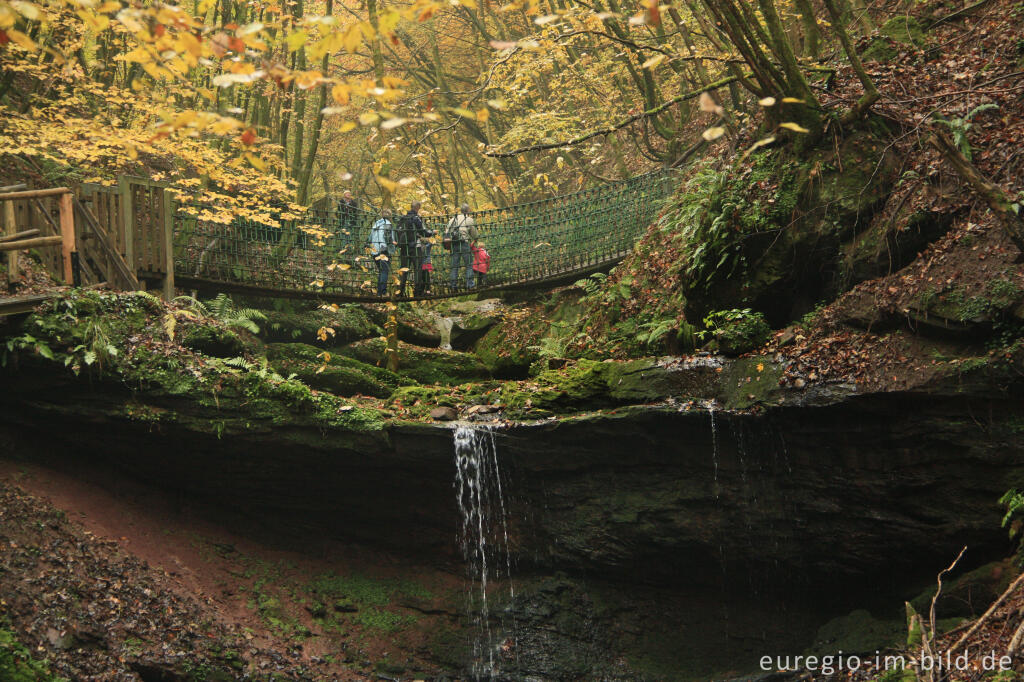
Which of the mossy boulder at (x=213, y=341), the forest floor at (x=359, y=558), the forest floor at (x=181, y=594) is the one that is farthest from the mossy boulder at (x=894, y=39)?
the mossy boulder at (x=213, y=341)

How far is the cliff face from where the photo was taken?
563 centimetres

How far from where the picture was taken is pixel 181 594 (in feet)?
21.9

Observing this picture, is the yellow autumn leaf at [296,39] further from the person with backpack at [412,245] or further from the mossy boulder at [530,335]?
the person with backpack at [412,245]

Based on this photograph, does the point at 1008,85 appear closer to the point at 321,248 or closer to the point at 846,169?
the point at 846,169

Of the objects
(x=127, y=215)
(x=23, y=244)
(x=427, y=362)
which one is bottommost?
(x=427, y=362)

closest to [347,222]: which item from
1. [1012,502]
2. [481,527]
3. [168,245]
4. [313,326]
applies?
[313,326]

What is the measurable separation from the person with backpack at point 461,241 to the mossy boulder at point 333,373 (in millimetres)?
1922

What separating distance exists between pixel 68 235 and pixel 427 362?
477 cm

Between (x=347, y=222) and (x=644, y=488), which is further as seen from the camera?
(x=347, y=222)

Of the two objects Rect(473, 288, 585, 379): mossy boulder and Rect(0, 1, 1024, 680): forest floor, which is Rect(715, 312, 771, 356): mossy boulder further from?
Rect(473, 288, 585, 379): mossy boulder

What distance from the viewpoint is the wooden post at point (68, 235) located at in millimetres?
7148

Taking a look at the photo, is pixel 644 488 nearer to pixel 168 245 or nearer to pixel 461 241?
pixel 461 241

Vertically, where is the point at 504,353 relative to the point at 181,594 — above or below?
above

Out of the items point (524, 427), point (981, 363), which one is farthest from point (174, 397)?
point (981, 363)
